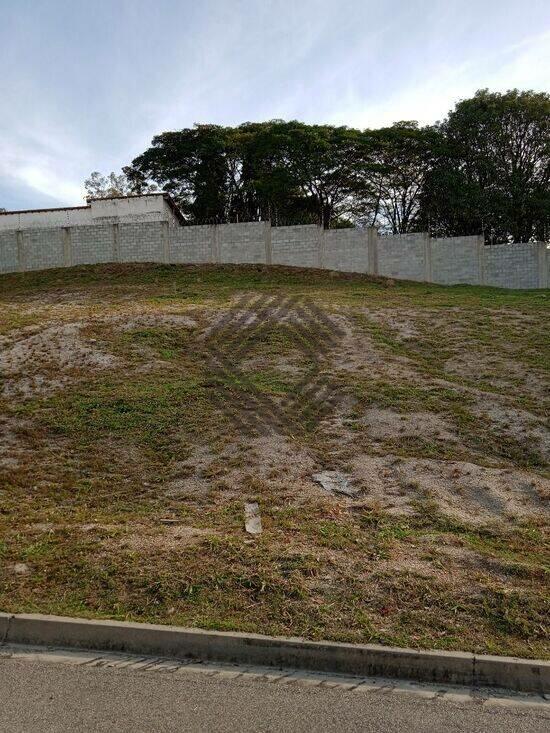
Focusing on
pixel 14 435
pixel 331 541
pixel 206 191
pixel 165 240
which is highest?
pixel 206 191

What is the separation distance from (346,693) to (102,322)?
1153 cm

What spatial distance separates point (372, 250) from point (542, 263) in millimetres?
6150

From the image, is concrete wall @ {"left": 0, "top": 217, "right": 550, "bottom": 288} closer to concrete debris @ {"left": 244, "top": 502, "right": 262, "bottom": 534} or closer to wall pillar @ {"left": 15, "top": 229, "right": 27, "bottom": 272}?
wall pillar @ {"left": 15, "top": 229, "right": 27, "bottom": 272}

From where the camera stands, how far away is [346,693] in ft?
11.6

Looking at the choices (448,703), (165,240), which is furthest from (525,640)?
(165,240)

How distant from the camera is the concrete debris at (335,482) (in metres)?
6.49

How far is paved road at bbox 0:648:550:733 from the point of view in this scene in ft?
10.6

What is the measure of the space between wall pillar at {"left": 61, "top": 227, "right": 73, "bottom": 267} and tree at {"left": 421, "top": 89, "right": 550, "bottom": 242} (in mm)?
18193

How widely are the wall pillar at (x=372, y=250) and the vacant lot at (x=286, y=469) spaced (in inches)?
291

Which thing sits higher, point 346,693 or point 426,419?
point 426,419

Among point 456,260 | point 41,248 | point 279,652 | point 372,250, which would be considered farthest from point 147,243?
point 279,652

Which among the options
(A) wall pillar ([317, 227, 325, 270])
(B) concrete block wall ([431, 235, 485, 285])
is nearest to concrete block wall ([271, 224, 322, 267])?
(A) wall pillar ([317, 227, 325, 270])

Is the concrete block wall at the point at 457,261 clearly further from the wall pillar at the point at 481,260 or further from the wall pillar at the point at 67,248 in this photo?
the wall pillar at the point at 67,248

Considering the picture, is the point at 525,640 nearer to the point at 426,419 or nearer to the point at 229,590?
the point at 229,590
